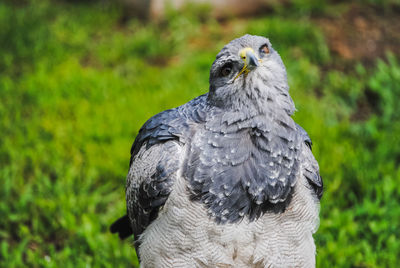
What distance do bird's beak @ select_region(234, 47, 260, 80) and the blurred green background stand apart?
188 cm

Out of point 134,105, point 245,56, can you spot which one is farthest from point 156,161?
point 134,105

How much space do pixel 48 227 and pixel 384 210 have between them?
282 cm

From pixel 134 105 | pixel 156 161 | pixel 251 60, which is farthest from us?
pixel 134 105

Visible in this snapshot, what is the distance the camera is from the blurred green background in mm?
3859

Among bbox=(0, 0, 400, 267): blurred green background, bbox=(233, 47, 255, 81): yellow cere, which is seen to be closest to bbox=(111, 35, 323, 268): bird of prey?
bbox=(233, 47, 255, 81): yellow cere

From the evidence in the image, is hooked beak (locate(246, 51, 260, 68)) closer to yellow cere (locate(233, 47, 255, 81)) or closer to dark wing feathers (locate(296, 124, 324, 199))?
yellow cere (locate(233, 47, 255, 81))

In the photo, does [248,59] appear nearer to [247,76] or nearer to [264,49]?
[247,76]

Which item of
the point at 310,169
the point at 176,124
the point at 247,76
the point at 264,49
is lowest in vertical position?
the point at 310,169

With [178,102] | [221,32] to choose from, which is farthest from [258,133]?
[221,32]

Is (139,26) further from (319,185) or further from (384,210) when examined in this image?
(319,185)

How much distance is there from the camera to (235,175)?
2.34 m

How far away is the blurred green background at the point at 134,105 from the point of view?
152 inches

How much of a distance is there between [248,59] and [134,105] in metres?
3.19

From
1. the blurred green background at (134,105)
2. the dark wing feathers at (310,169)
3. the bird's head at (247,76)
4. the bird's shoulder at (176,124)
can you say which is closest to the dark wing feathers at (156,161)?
the bird's shoulder at (176,124)
